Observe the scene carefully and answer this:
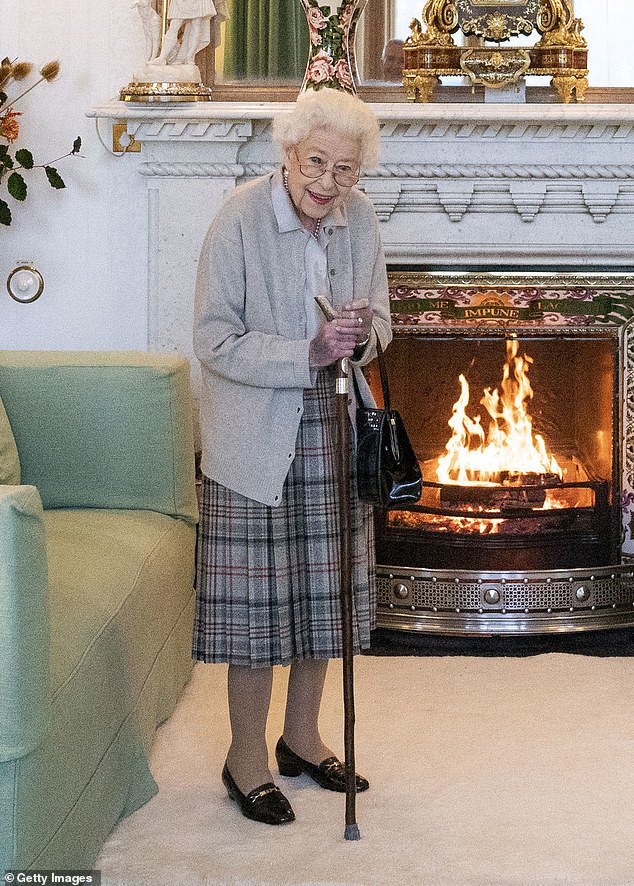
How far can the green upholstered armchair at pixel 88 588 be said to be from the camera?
5.53ft

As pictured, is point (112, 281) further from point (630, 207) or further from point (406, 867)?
point (406, 867)

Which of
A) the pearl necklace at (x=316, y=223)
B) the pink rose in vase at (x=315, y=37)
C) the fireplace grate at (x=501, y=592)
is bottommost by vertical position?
the fireplace grate at (x=501, y=592)

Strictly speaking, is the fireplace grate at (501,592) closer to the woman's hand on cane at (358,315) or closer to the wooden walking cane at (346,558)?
the wooden walking cane at (346,558)

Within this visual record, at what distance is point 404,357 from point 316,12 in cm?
101

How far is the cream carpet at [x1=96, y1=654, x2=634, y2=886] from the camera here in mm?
2066

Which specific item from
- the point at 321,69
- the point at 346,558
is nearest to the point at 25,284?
the point at 321,69

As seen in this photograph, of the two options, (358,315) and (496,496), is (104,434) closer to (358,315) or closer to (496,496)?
(358,315)

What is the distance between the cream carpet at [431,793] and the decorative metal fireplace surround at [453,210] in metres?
0.24

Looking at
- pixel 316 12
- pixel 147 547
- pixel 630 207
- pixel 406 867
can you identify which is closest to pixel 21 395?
pixel 147 547

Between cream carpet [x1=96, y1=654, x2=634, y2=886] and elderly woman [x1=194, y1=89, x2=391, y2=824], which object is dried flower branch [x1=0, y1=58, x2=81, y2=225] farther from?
cream carpet [x1=96, y1=654, x2=634, y2=886]

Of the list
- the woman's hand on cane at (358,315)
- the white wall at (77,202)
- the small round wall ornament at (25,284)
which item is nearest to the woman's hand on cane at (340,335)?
the woman's hand on cane at (358,315)

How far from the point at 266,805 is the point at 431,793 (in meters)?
0.35

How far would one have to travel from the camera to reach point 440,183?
3.33m

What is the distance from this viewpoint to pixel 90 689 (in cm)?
202
